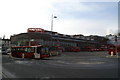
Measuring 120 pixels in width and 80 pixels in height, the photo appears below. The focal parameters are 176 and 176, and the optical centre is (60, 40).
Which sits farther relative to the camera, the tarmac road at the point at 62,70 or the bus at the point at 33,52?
the bus at the point at 33,52

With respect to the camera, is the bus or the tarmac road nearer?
the tarmac road

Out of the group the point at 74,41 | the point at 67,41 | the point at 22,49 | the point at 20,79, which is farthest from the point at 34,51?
the point at 74,41

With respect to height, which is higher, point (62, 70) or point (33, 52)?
point (33, 52)

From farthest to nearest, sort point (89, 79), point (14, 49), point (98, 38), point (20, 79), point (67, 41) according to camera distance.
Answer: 1. point (98, 38)
2. point (67, 41)
3. point (14, 49)
4. point (20, 79)
5. point (89, 79)

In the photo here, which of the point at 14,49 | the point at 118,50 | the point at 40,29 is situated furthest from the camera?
the point at 40,29

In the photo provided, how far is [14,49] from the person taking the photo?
4178 cm

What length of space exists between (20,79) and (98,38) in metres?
129

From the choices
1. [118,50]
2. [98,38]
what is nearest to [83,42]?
[98,38]

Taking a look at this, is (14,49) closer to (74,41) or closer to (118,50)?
(118,50)

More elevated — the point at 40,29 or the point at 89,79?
the point at 40,29

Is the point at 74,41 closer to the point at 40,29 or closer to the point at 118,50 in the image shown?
the point at 40,29

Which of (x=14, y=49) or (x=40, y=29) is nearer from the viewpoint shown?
(x=14, y=49)

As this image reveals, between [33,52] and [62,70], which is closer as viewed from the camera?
[62,70]

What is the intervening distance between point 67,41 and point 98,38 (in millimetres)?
45527
